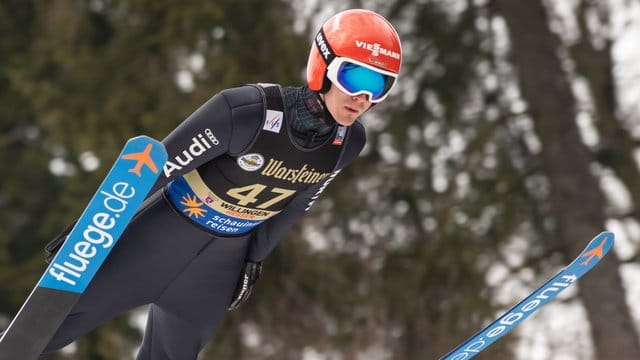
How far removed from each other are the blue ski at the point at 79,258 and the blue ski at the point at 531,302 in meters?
1.26

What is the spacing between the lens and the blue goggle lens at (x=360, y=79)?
2.41 meters

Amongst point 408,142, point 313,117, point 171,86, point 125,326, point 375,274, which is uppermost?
point 313,117

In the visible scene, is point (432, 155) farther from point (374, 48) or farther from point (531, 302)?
point (374, 48)

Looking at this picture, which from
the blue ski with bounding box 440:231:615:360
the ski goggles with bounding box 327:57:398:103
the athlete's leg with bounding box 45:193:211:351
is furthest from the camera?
the blue ski with bounding box 440:231:615:360

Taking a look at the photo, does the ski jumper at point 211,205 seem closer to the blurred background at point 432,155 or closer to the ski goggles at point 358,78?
the ski goggles at point 358,78

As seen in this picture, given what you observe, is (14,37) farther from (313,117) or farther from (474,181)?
(313,117)

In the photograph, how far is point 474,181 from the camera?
5375 mm

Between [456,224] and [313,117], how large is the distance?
294cm

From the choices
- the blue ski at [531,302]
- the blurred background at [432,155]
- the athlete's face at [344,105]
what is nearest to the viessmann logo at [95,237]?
the athlete's face at [344,105]

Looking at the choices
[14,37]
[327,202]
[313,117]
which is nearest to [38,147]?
[14,37]

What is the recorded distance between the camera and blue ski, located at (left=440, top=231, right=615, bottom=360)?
10.1ft

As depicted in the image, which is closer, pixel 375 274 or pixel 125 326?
pixel 375 274

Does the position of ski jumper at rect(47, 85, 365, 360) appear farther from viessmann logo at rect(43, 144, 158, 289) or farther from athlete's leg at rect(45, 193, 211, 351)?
viessmann logo at rect(43, 144, 158, 289)

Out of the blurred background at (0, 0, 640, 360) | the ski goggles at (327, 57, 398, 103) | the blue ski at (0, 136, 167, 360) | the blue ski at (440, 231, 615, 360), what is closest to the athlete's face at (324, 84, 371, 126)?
the ski goggles at (327, 57, 398, 103)
